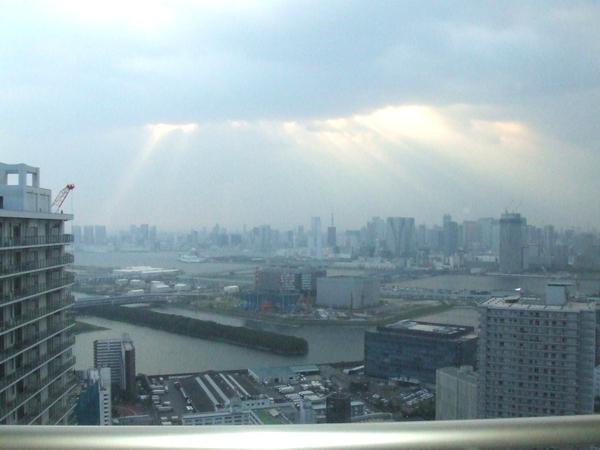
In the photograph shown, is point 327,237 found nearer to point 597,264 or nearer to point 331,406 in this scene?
point 597,264

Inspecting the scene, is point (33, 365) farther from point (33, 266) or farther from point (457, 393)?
point (457, 393)

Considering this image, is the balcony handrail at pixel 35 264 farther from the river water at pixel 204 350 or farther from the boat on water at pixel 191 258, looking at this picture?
the boat on water at pixel 191 258

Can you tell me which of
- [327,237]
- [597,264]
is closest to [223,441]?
[597,264]

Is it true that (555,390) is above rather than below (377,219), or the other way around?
below

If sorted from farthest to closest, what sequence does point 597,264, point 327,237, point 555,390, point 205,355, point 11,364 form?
point 327,237 → point 205,355 → point 597,264 → point 555,390 → point 11,364

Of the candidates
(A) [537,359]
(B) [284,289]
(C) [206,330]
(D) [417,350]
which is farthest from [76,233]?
(B) [284,289]

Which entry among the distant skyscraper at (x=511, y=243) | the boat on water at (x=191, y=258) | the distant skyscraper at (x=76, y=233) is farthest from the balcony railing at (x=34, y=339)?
the boat on water at (x=191, y=258)
